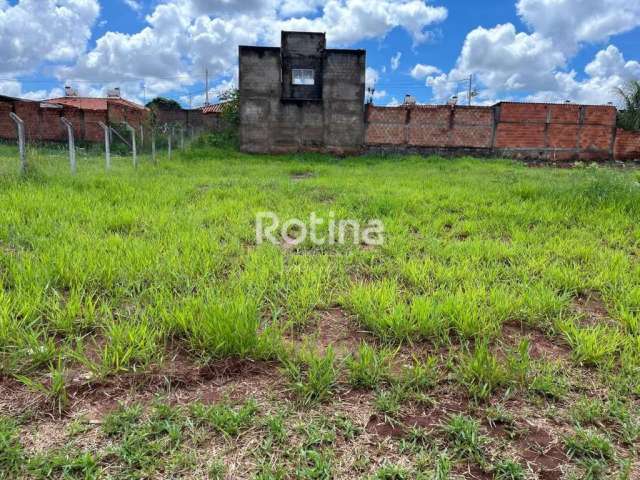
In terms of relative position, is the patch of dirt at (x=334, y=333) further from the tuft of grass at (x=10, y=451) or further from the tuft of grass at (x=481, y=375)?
the tuft of grass at (x=10, y=451)

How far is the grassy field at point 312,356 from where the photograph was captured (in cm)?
127

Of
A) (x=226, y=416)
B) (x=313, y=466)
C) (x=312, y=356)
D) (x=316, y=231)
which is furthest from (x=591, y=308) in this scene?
(x=316, y=231)

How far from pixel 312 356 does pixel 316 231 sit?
2207mm

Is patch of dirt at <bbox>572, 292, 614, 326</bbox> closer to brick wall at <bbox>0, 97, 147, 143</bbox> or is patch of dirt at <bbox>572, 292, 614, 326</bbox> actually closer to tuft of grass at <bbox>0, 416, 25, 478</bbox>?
tuft of grass at <bbox>0, 416, 25, 478</bbox>

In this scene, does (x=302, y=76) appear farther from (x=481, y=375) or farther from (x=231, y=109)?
(x=481, y=375)

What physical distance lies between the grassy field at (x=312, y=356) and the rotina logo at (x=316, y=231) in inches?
7.8

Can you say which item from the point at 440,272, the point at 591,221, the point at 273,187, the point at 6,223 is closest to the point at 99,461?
the point at 440,272

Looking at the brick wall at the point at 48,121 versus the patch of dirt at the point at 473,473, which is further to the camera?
the brick wall at the point at 48,121

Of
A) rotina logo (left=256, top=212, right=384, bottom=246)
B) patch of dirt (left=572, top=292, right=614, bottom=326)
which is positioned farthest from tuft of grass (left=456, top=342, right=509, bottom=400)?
rotina logo (left=256, top=212, right=384, bottom=246)

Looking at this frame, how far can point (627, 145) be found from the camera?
15172mm

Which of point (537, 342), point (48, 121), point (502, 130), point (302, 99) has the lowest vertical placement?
point (537, 342)

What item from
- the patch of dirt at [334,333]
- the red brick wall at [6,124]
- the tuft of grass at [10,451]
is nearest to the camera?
the tuft of grass at [10,451]

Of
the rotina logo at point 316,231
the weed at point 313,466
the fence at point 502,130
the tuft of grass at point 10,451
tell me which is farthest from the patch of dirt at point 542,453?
the fence at point 502,130

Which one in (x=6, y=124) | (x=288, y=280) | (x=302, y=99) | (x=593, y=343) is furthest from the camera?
(x=6, y=124)
